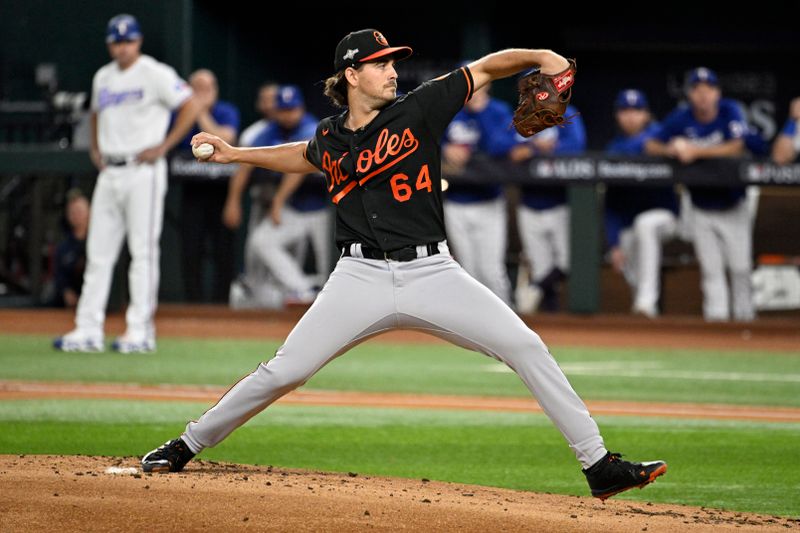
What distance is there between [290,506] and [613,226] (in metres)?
9.22

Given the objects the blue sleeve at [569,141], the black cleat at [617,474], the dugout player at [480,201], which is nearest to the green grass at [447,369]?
the dugout player at [480,201]

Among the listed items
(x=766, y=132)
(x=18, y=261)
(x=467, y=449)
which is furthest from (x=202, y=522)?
(x=766, y=132)

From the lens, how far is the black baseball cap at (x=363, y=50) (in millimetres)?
4938

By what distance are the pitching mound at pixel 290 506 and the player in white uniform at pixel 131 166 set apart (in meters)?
5.12

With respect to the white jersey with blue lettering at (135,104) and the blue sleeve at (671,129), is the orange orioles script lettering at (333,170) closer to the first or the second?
the white jersey with blue lettering at (135,104)

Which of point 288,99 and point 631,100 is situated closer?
point 288,99

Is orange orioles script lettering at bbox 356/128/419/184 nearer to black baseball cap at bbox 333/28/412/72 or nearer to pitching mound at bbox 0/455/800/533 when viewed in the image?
black baseball cap at bbox 333/28/412/72

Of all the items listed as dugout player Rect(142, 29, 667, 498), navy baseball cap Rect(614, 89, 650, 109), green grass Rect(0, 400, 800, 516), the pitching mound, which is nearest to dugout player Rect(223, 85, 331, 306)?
navy baseball cap Rect(614, 89, 650, 109)

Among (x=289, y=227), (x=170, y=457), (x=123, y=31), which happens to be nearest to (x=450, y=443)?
(x=170, y=457)

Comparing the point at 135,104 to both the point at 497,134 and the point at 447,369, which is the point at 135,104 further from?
the point at 497,134

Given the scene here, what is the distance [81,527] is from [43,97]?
12.9 metres

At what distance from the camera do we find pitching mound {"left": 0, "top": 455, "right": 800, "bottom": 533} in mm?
4191

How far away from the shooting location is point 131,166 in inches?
398

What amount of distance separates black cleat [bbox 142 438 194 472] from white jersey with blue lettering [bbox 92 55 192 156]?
543 centimetres
